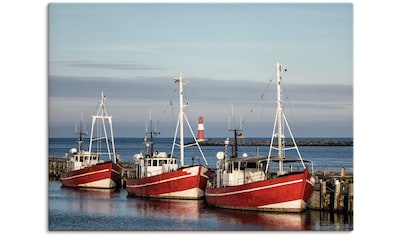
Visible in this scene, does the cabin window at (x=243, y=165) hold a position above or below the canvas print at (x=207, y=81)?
below

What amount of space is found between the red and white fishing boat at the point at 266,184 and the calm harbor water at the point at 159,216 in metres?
0.30

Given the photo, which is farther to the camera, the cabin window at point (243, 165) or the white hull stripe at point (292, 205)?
the cabin window at point (243, 165)

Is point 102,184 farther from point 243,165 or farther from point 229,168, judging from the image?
point 243,165

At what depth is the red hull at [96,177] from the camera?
24.2 meters

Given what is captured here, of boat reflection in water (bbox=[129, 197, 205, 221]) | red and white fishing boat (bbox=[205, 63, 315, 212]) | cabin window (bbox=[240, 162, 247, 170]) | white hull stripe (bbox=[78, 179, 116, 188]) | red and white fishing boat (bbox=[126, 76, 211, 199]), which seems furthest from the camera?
white hull stripe (bbox=[78, 179, 116, 188])

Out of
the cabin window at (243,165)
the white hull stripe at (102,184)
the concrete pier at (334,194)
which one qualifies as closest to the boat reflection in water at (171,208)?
the cabin window at (243,165)

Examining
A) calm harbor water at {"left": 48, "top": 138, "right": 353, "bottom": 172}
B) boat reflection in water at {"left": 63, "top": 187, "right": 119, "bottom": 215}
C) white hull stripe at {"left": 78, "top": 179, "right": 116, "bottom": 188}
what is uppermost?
calm harbor water at {"left": 48, "top": 138, "right": 353, "bottom": 172}

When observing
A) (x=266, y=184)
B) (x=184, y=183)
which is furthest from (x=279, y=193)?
(x=184, y=183)

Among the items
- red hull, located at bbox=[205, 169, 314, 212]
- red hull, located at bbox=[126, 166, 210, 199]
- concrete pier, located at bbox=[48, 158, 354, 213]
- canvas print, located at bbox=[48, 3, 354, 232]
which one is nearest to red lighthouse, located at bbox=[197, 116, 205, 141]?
canvas print, located at bbox=[48, 3, 354, 232]

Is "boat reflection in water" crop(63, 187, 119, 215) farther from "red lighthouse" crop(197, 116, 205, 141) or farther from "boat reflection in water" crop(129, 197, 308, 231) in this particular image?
"red lighthouse" crop(197, 116, 205, 141)

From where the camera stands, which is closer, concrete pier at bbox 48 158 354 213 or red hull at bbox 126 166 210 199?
concrete pier at bbox 48 158 354 213

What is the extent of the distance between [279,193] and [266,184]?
0.33m

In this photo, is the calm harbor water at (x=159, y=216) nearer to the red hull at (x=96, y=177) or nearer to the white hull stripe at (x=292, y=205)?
the white hull stripe at (x=292, y=205)

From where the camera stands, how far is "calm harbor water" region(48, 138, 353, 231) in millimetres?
15906
